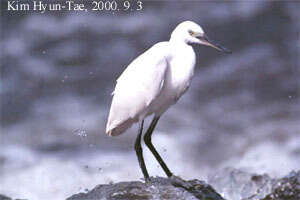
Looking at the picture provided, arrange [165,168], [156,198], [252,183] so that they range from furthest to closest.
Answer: [252,183], [165,168], [156,198]

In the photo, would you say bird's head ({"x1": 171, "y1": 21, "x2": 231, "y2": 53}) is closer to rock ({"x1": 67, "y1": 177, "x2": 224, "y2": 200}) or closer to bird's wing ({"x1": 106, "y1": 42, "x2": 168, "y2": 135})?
bird's wing ({"x1": 106, "y1": 42, "x2": 168, "y2": 135})

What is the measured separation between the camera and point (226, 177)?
25.2 feet

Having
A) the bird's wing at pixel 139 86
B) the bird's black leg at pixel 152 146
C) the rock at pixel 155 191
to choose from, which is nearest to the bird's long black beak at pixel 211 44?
the bird's wing at pixel 139 86

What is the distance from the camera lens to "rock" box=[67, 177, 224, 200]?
3.79 metres

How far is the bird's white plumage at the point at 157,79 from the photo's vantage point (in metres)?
4.15

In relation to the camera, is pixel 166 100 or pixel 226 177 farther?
pixel 226 177

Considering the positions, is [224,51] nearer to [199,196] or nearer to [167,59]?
[167,59]

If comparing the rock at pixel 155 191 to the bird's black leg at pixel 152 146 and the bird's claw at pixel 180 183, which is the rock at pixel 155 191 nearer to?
the bird's claw at pixel 180 183

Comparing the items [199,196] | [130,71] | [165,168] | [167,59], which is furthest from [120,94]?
[199,196]

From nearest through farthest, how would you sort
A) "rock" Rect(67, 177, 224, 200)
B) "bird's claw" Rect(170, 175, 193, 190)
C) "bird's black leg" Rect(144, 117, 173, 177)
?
"rock" Rect(67, 177, 224, 200) → "bird's claw" Rect(170, 175, 193, 190) → "bird's black leg" Rect(144, 117, 173, 177)

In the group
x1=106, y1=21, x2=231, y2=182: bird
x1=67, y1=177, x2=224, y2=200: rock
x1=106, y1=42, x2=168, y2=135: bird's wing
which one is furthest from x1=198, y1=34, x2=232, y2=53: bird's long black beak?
x1=67, y1=177, x2=224, y2=200: rock

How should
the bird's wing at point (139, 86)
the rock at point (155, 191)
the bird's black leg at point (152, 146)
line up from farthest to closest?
1. the bird's black leg at point (152, 146)
2. the bird's wing at point (139, 86)
3. the rock at point (155, 191)

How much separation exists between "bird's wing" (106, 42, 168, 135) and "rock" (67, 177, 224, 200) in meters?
0.62

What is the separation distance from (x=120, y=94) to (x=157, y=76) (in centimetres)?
44
